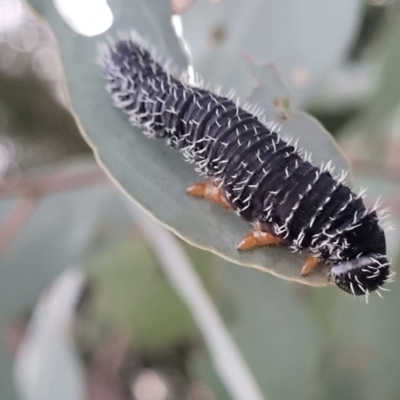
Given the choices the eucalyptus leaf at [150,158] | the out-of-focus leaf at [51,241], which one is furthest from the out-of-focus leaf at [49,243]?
the eucalyptus leaf at [150,158]

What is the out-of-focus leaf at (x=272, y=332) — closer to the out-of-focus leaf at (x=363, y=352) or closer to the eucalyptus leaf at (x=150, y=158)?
the out-of-focus leaf at (x=363, y=352)

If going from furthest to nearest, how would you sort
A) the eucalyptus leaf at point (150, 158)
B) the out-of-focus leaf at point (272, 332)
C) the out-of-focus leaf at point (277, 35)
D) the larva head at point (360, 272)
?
the out-of-focus leaf at point (272, 332)
the out-of-focus leaf at point (277, 35)
the larva head at point (360, 272)
the eucalyptus leaf at point (150, 158)

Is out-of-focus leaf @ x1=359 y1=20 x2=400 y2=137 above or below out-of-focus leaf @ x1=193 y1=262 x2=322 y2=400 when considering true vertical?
above

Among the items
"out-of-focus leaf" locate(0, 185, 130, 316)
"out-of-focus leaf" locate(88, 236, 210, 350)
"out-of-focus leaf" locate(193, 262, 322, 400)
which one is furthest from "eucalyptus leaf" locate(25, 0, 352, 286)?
"out-of-focus leaf" locate(88, 236, 210, 350)

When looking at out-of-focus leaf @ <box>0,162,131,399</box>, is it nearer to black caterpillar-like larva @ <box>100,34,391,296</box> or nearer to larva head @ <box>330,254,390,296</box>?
black caterpillar-like larva @ <box>100,34,391,296</box>

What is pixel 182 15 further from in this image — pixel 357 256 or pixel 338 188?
pixel 357 256

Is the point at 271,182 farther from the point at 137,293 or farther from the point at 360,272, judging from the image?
the point at 137,293

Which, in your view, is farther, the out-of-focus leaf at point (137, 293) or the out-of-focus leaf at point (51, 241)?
the out-of-focus leaf at point (137, 293)
